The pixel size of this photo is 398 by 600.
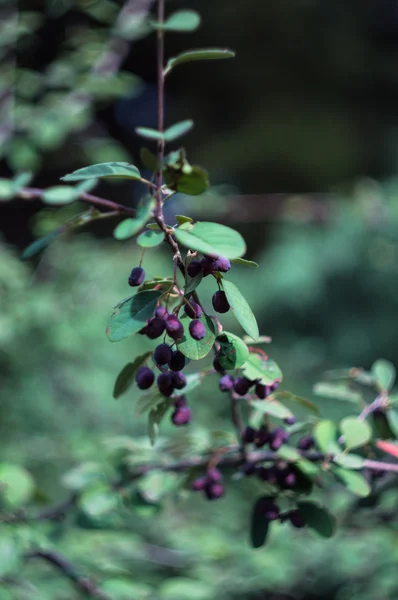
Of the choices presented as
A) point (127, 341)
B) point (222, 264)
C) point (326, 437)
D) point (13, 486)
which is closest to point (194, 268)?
point (222, 264)

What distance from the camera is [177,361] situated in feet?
1.86

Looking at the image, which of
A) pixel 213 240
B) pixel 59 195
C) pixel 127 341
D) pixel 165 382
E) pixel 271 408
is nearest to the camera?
pixel 213 240

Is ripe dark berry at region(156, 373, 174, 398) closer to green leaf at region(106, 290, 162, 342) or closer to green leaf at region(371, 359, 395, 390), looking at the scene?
green leaf at region(106, 290, 162, 342)

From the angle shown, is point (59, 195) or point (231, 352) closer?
point (231, 352)

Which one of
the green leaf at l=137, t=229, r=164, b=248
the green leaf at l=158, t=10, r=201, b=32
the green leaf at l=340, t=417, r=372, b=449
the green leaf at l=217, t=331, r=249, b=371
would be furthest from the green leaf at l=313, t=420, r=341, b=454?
the green leaf at l=158, t=10, r=201, b=32

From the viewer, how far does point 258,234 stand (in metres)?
5.98

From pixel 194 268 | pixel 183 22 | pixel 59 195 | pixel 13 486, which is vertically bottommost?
pixel 13 486

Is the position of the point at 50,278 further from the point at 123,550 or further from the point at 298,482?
the point at 298,482

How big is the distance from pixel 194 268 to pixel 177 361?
0.29 feet

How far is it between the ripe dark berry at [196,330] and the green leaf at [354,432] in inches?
11.4

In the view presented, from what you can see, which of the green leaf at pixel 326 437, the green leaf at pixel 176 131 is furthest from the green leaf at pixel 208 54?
the green leaf at pixel 326 437

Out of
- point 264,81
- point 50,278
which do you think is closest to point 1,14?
point 50,278

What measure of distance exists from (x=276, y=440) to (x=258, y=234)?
5.34 meters

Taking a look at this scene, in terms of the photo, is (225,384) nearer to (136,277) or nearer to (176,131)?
(136,277)
